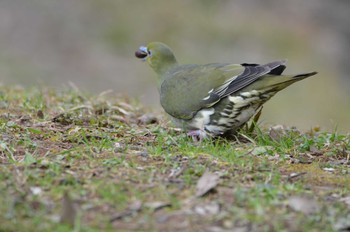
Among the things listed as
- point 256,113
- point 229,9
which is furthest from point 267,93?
point 229,9

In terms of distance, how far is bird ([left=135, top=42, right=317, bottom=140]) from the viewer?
6.77m

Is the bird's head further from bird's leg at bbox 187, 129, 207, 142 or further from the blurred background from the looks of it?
the blurred background

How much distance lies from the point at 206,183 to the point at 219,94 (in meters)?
2.07

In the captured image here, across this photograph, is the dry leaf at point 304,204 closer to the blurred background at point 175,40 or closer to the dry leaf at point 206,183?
the dry leaf at point 206,183

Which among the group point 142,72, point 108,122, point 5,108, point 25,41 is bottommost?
point 108,122

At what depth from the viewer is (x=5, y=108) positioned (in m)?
8.12

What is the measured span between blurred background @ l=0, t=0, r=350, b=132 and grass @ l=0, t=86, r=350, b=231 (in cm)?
925

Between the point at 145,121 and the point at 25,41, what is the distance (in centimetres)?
1147

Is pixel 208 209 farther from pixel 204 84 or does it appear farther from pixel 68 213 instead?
pixel 204 84

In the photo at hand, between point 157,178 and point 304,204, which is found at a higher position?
point 157,178

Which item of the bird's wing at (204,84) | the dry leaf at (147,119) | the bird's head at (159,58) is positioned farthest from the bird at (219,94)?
the dry leaf at (147,119)

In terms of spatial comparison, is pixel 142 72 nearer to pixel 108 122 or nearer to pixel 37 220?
pixel 108 122

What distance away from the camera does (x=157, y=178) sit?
5195 mm

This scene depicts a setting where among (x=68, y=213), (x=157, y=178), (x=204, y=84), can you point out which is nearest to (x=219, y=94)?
(x=204, y=84)
